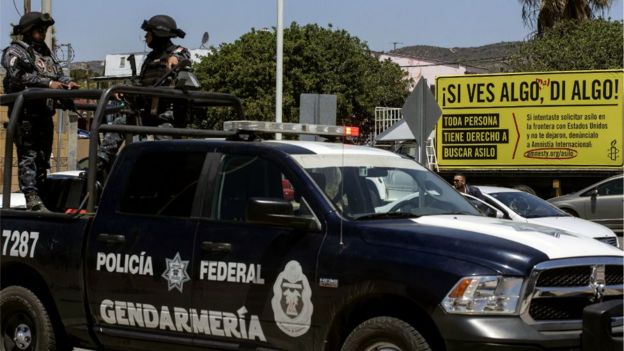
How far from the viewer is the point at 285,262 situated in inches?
240

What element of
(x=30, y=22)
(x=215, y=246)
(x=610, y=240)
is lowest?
(x=610, y=240)

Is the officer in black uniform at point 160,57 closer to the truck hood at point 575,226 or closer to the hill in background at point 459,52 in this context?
the truck hood at point 575,226

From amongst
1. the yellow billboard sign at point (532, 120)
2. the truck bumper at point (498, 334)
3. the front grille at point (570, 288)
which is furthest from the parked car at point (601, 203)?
the truck bumper at point (498, 334)

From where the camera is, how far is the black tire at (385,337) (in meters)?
5.51

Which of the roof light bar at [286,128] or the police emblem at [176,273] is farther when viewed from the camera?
the roof light bar at [286,128]

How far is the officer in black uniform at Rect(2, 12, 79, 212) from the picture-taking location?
26.8 ft

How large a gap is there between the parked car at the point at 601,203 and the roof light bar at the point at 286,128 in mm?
16657

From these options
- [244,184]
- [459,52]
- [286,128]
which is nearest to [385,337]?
[244,184]

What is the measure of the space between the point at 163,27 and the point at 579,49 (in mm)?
35204

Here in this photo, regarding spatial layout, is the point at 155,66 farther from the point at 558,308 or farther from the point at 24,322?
the point at 558,308

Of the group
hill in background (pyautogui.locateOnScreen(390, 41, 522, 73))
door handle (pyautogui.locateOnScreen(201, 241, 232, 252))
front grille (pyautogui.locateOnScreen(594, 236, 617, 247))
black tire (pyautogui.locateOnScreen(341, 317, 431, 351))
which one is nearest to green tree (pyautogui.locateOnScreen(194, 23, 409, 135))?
front grille (pyautogui.locateOnScreen(594, 236, 617, 247))

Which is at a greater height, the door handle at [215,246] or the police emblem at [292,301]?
the door handle at [215,246]

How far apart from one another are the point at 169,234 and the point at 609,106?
20.8m

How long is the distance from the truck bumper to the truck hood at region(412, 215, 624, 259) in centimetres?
41
